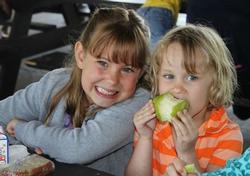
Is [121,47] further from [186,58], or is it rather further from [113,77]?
[186,58]

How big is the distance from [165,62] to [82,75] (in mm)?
361

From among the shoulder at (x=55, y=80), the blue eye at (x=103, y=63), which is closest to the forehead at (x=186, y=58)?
the blue eye at (x=103, y=63)

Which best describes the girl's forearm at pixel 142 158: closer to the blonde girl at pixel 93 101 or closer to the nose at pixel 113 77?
the blonde girl at pixel 93 101

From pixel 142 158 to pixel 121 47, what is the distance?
376 millimetres

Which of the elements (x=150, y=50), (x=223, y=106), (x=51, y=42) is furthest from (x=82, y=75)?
(x=51, y=42)

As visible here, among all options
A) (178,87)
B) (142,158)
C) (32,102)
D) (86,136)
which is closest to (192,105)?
(178,87)

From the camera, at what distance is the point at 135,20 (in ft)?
5.76

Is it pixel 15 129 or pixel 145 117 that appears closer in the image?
pixel 145 117

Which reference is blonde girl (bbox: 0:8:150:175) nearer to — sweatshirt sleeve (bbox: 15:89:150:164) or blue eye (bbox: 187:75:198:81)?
sweatshirt sleeve (bbox: 15:89:150:164)

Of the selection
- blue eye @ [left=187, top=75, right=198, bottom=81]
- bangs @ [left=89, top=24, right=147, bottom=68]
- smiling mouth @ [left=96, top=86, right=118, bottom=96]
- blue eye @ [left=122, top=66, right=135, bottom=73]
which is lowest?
smiling mouth @ [left=96, top=86, right=118, bottom=96]

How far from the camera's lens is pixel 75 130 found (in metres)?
1.61

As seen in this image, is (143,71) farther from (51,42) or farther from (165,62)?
(51,42)

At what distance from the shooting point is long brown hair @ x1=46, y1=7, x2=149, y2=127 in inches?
66.2

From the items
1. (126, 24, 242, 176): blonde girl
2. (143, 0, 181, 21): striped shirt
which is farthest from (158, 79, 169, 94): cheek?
(143, 0, 181, 21): striped shirt
